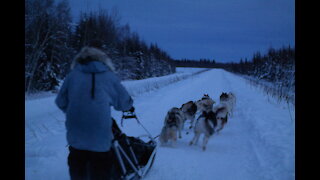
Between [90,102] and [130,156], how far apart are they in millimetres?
1501

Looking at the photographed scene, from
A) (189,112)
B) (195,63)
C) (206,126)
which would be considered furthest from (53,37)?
(195,63)

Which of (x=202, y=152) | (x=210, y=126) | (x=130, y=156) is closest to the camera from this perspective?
(x=130, y=156)

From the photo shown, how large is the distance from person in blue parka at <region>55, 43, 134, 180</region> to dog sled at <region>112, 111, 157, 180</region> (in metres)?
0.48

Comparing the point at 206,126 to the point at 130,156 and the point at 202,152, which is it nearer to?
the point at 202,152

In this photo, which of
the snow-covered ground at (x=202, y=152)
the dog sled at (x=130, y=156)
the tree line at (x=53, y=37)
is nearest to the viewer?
the dog sled at (x=130, y=156)

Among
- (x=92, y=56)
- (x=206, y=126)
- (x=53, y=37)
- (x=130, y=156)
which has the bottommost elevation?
(x=130, y=156)

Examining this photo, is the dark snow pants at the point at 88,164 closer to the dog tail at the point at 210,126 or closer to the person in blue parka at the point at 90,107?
the person in blue parka at the point at 90,107

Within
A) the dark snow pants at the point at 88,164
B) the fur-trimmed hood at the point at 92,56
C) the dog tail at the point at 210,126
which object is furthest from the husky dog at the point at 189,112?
the fur-trimmed hood at the point at 92,56

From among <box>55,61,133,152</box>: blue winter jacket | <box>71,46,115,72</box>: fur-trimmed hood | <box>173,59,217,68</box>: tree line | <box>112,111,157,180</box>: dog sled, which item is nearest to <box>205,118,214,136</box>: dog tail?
<box>112,111,157,180</box>: dog sled

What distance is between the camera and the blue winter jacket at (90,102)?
2568mm

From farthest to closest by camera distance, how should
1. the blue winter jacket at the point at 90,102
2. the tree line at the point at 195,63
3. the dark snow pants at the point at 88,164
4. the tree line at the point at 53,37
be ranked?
the tree line at the point at 195,63 → the tree line at the point at 53,37 → the dark snow pants at the point at 88,164 → the blue winter jacket at the point at 90,102

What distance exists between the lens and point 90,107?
8.49ft

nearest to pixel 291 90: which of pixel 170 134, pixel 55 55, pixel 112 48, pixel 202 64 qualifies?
pixel 170 134
